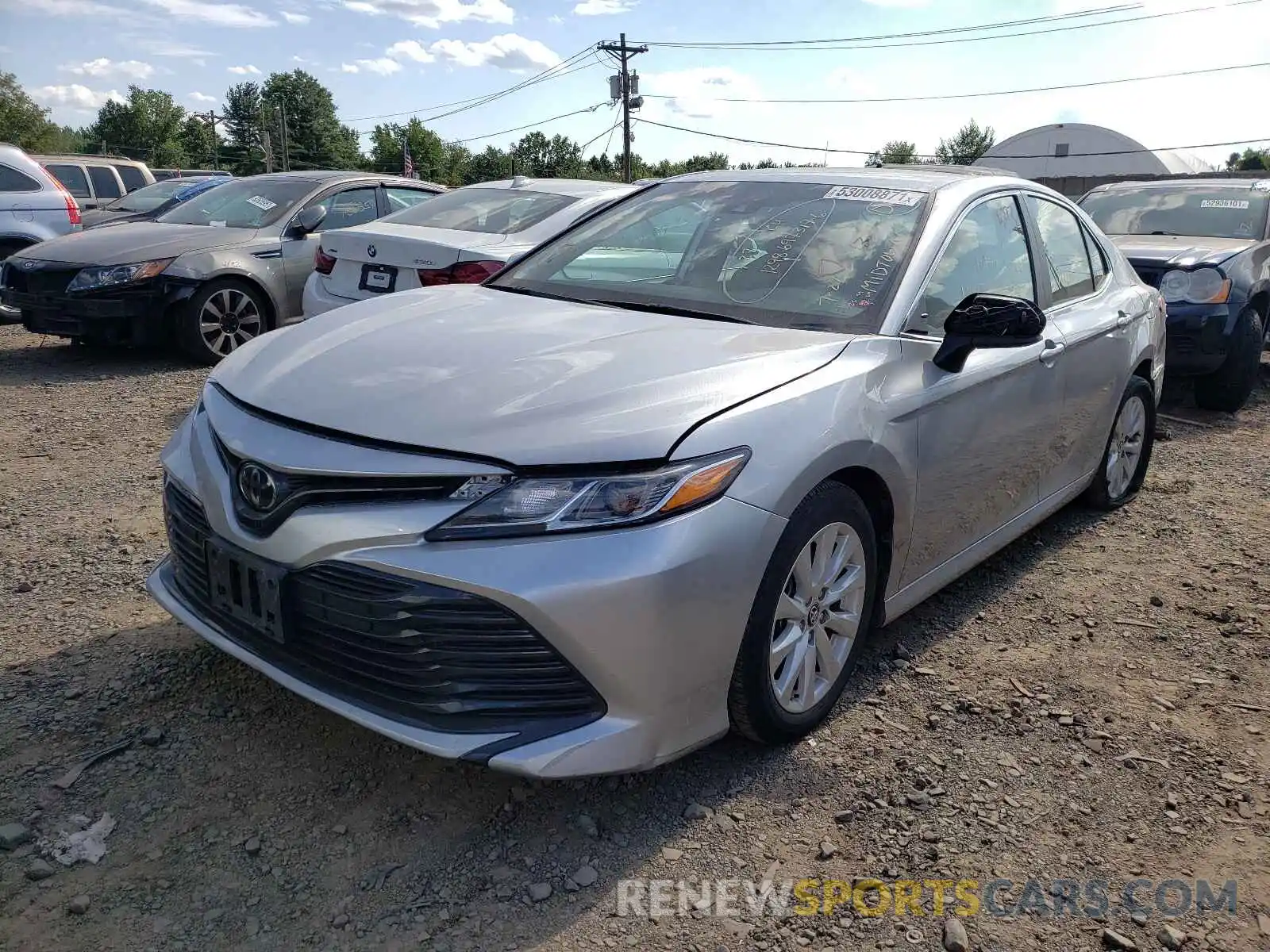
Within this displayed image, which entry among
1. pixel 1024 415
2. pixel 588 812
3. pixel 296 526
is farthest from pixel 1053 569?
pixel 296 526

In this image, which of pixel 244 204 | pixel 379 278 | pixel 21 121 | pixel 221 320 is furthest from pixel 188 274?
pixel 21 121

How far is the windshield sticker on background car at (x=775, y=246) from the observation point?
3.21 metres

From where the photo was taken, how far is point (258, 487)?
2369 millimetres

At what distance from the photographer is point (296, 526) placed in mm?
2262

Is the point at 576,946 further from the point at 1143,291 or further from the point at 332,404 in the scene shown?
the point at 1143,291

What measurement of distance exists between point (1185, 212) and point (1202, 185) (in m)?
0.58

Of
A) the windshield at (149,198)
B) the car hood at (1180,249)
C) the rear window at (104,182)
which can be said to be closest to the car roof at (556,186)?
the car hood at (1180,249)

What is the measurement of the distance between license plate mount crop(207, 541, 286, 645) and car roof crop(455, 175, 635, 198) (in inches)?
204

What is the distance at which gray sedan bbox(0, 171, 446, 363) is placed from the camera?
7250mm

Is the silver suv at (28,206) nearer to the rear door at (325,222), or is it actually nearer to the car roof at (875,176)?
the rear door at (325,222)

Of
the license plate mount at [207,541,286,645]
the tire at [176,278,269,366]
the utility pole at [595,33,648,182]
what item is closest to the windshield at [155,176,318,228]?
the tire at [176,278,269,366]

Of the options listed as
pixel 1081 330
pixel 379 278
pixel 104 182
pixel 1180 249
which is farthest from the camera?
pixel 104 182

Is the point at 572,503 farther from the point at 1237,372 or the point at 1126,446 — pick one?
the point at 1237,372

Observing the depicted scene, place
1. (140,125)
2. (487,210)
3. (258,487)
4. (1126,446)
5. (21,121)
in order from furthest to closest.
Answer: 1. (140,125)
2. (21,121)
3. (487,210)
4. (1126,446)
5. (258,487)
